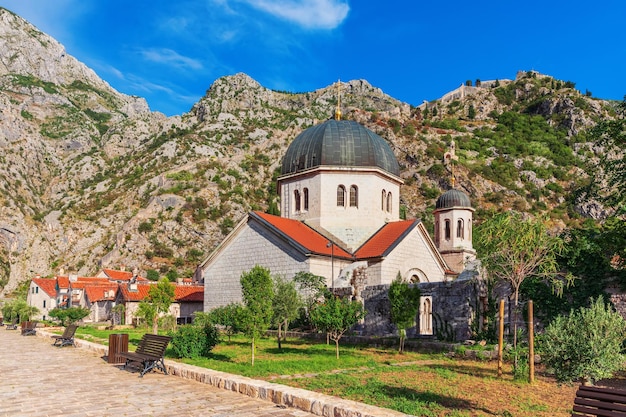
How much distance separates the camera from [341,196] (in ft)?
98.6

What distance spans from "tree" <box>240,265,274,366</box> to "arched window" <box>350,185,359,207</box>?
15779mm

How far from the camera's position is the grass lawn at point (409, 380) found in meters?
8.58

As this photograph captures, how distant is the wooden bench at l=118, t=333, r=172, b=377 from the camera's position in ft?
38.4

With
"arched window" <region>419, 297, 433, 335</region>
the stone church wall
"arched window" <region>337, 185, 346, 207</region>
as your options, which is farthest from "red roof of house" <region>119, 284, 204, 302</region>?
the stone church wall

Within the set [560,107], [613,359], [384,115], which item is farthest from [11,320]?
[560,107]

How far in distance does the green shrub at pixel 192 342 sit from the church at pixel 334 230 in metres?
10.3

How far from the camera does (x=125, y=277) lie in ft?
204

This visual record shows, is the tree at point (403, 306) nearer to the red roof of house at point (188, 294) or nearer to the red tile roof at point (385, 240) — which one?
the red tile roof at point (385, 240)

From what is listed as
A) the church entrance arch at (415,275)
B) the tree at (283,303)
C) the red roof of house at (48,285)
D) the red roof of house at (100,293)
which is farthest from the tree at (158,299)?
the red roof of house at (48,285)

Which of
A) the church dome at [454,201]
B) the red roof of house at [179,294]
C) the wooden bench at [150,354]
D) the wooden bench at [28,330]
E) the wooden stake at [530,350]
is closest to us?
the wooden stake at [530,350]

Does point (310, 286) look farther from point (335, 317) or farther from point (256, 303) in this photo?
point (256, 303)

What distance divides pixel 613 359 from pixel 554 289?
10.0 metres

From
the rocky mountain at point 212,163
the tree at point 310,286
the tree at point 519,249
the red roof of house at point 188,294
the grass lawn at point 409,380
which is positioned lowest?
the grass lawn at point 409,380

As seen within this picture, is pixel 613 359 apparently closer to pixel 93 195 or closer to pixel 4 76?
pixel 93 195
